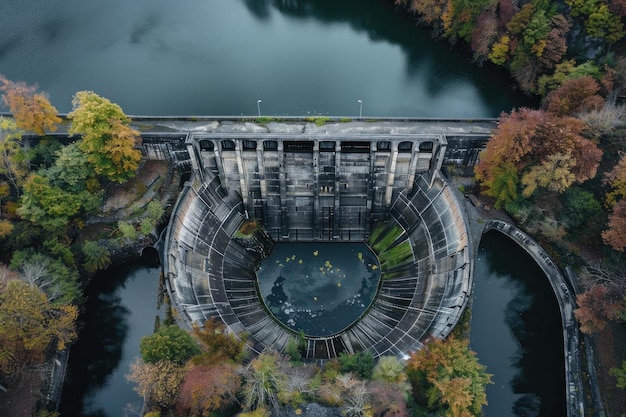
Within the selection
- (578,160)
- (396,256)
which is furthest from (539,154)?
(396,256)

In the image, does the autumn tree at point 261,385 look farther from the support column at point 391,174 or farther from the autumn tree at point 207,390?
the support column at point 391,174

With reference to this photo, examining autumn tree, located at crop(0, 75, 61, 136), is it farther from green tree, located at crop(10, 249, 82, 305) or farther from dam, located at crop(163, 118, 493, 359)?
dam, located at crop(163, 118, 493, 359)

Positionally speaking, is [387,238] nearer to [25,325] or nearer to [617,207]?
[617,207]

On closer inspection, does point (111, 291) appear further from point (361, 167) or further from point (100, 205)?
point (361, 167)

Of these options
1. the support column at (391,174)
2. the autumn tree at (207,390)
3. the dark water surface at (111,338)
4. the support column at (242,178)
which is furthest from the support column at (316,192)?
the autumn tree at (207,390)

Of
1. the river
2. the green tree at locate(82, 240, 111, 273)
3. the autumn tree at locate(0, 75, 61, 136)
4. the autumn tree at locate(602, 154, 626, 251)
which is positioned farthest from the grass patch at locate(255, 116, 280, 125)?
the autumn tree at locate(602, 154, 626, 251)
